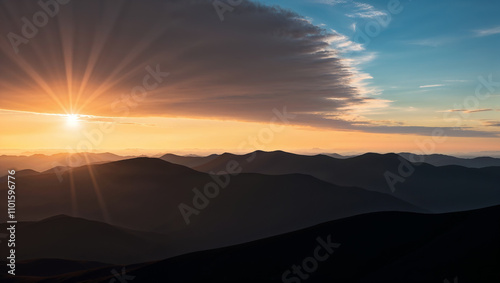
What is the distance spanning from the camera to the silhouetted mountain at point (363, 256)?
37.8m

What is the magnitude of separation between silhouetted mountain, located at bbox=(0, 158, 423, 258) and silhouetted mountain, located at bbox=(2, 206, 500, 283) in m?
79.1

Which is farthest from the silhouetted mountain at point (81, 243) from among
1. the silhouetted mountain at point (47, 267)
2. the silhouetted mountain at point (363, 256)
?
the silhouetted mountain at point (363, 256)

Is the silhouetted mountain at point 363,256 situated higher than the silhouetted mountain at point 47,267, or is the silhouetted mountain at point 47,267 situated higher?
the silhouetted mountain at point 363,256

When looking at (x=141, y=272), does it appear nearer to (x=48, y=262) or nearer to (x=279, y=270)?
(x=279, y=270)

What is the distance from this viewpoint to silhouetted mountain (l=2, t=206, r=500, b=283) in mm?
37812

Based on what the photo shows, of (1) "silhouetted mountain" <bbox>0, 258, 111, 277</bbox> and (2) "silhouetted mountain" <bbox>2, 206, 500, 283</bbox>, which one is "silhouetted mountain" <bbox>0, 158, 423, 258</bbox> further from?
(2) "silhouetted mountain" <bbox>2, 206, 500, 283</bbox>

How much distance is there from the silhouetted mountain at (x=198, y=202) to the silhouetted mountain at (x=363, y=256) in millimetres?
79072

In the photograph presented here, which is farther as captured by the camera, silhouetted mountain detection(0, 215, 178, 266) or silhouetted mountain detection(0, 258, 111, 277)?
silhouetted mountain detection(0, 215, 178, 266)

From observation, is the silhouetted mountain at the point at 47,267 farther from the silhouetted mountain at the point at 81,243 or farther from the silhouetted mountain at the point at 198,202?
the silhouetted mountain at the point at 198,202

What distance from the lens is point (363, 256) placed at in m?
47.2

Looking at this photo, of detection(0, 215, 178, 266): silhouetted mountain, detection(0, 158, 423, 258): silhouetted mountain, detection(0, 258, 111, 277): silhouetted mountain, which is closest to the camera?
detection(0, 258, 111, 277): silhouetted mountain

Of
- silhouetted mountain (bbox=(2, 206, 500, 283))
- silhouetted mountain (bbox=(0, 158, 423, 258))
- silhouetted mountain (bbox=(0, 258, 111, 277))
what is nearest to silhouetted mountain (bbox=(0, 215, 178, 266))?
silhouetted mountain (bbox=(0, 258, 111, 277))

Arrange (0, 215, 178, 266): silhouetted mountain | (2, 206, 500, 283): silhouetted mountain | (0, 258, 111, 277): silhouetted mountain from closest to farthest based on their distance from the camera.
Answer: (2, 206, 500, 283): silhouetted mountain, (0, 258, 111, 277): silhouetted mountain, (0, 215, 178, 266): silhouetted mountain

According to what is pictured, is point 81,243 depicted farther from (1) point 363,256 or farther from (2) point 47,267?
(1) point 363,256
